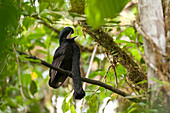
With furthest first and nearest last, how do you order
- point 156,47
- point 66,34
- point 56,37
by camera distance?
point 56,37
point 66,34
point 156,47

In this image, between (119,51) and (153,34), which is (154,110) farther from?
(119,51)

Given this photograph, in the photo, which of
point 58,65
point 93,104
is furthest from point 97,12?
point 58,65

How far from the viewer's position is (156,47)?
1061 millimetres

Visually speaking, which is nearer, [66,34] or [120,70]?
[120,70]

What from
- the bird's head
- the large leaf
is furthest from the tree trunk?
the bird's head

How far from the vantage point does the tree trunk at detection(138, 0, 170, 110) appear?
3.48 feet

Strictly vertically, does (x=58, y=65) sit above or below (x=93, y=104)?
above

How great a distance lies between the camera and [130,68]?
1.97 m

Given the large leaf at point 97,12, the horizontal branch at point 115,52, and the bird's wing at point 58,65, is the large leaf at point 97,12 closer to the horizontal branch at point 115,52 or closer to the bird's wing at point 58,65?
the horizontal branch at point 115,52

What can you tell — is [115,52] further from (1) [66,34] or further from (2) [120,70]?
(1) [66,34]

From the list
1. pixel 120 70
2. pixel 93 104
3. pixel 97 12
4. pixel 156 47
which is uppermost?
pixel 97 12

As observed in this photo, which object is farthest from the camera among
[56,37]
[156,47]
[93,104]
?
[56,37]

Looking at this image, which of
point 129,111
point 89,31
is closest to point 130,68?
point 89,31

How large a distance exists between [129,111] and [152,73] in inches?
10.1
